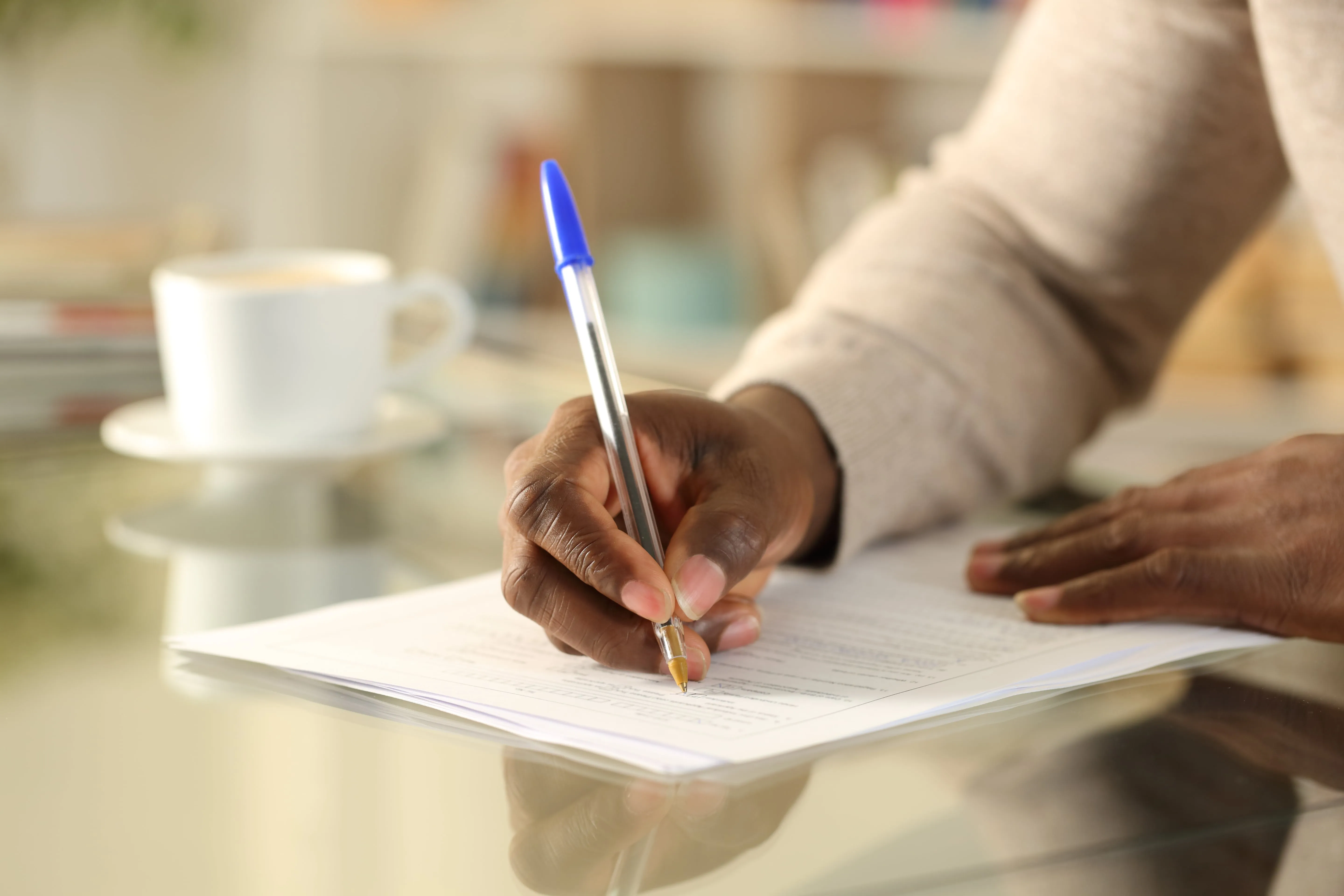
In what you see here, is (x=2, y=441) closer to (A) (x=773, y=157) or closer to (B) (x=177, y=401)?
(B) (x=177, y=401)

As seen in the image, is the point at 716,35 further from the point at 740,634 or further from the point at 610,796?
the point at 610,796

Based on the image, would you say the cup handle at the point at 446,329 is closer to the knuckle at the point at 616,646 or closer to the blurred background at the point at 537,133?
the knuckle at the point at 616,646

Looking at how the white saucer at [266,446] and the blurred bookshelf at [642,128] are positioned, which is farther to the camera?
the blurred bookshelf at [642,128]

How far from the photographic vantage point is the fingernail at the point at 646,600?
389 mm

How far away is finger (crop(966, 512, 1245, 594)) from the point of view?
1.59ft

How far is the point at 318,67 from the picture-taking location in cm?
239

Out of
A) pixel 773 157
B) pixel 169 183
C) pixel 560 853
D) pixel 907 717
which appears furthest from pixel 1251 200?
pixel 169 183

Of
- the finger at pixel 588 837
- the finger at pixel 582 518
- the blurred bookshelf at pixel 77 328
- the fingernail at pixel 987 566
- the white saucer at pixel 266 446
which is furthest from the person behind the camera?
the blurred bookshelf at pixel 77 328

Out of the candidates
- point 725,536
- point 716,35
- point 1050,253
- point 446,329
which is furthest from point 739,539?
point 716,35

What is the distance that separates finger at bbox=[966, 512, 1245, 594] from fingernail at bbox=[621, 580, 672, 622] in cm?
17

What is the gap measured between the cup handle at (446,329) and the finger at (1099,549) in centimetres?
38

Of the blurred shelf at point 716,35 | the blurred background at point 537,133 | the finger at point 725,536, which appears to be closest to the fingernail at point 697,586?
the finger at point 725,536

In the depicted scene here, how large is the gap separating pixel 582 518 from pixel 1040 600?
0.17m

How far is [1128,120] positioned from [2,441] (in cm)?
62
